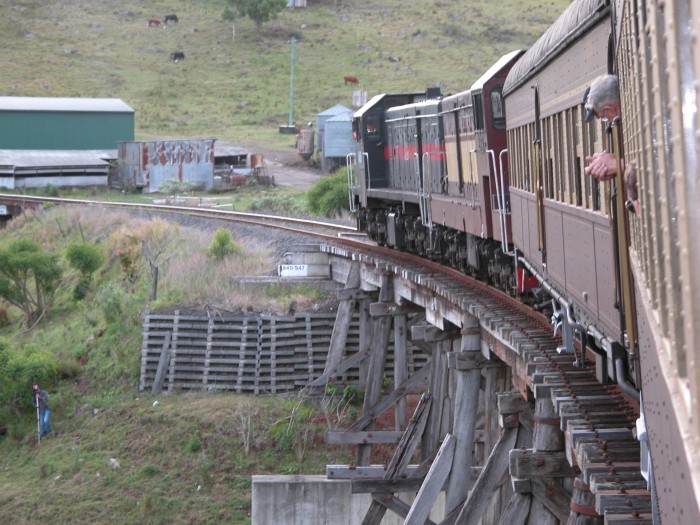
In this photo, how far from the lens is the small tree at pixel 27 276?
1220 inches

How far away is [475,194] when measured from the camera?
15141 mm

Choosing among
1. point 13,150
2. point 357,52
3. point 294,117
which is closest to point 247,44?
point 357,52

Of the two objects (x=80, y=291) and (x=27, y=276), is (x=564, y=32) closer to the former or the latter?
(x=80, y=291)

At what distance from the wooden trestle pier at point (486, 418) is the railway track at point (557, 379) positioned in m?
0.01

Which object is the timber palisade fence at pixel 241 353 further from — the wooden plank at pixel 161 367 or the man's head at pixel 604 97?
the man's head at pixel 604 97

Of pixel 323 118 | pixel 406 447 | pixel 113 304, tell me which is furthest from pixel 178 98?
pixel 406 447

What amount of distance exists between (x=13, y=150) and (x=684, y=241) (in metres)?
60.1

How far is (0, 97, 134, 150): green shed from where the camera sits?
6119 centimetres

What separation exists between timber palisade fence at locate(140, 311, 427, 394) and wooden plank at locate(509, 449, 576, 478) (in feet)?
50.7

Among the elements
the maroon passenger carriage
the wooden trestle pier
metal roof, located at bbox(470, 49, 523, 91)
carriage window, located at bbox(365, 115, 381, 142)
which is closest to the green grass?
the wooden trestle pier

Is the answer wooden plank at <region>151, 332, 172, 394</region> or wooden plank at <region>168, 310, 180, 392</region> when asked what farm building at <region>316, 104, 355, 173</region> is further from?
wooden plank at <region>151, 332, 172, 394</region>

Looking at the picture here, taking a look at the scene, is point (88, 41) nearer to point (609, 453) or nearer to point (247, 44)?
point (247, 44)

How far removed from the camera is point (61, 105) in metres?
63.1

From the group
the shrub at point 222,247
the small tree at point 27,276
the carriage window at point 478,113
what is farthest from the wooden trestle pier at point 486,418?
the small tree at point 27,276
